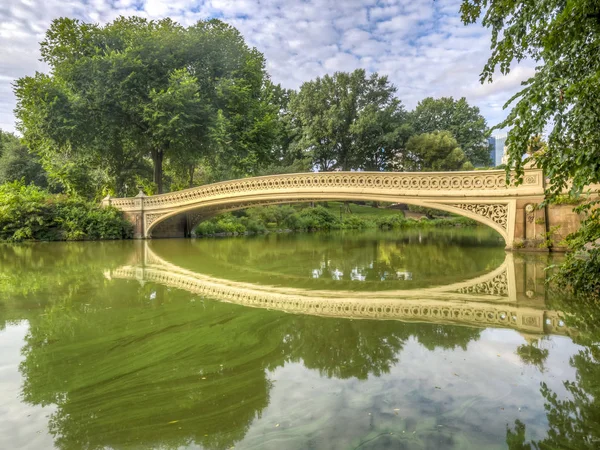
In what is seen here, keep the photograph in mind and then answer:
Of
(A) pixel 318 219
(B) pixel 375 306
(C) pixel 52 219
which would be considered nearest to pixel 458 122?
(A) pixel 318 219

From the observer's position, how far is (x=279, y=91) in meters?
33.9

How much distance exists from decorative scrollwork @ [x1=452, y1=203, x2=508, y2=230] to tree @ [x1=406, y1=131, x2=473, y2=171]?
22.4 metres

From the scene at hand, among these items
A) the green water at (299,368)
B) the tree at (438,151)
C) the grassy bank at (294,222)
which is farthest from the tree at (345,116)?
the green water at (299,368)

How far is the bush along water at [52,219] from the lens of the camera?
47.9 feet

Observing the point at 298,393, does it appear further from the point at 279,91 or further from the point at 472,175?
the point at 279,91

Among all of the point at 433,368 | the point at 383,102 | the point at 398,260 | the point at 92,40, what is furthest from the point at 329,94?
the point at 433,368

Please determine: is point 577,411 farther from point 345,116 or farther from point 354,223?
point 345,116

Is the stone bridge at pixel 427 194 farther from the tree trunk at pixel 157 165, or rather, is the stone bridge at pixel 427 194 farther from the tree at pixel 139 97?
the tree at pixel 139 97

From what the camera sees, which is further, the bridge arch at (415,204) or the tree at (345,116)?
the tree at (345,116)

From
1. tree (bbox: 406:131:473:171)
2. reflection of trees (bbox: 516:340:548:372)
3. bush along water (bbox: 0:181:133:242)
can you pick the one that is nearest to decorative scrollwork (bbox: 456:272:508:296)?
reflection of trees (bbox: 516:340:548:372)

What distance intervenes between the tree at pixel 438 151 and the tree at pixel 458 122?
6169mm

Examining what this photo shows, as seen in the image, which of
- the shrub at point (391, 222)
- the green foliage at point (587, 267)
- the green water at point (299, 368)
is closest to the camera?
the green water at point (299, 368)

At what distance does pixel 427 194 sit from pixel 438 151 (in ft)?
76.0

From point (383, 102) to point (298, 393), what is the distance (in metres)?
32.2
